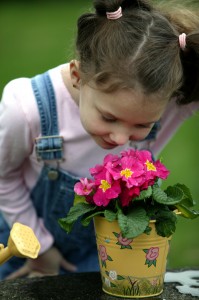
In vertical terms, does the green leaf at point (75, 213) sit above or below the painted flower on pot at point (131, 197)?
below

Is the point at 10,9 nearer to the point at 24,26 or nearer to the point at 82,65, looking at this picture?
the point at 24,26

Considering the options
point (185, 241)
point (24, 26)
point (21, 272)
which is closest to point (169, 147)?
point (185, 241)

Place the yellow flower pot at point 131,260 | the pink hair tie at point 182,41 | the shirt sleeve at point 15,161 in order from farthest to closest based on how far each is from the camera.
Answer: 1. the shirt sleeve at point 15,161
2. the pink hair tie at point 182,41
3. the yellow flower pot at point 131,260

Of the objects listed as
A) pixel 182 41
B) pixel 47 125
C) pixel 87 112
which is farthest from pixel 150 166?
pixel 47 125

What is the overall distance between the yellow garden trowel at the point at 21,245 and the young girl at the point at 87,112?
1.18 feet

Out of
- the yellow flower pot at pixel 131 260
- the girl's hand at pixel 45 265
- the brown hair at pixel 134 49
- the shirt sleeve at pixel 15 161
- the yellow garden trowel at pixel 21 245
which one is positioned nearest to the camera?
the yellow garden trowel at pixel 21 245

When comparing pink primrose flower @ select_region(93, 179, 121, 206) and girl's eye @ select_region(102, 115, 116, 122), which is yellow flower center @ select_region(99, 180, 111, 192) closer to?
pink primrose flower @ select_region(93, 179, 121, 206)

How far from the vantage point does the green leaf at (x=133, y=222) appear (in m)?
1.79

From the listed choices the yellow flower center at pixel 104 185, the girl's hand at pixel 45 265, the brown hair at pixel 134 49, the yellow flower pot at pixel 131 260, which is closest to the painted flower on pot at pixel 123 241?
the yellow flower pot at pixel 131 260

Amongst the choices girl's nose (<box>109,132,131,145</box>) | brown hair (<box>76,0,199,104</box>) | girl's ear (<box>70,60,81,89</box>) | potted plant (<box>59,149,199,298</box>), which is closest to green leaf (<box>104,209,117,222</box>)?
potted plant (<box>59,149,199,298</box>)

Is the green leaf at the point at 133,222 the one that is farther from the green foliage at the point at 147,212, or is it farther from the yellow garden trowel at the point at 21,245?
the yellow garden trowel at the point at 21,245

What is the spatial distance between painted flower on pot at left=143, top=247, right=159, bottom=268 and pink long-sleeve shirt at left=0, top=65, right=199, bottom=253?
0.55m

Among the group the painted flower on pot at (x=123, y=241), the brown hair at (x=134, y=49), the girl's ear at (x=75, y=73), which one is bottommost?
the painted flower on pot at (x=123, y=241)

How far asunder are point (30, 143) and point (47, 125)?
3.0 inches
